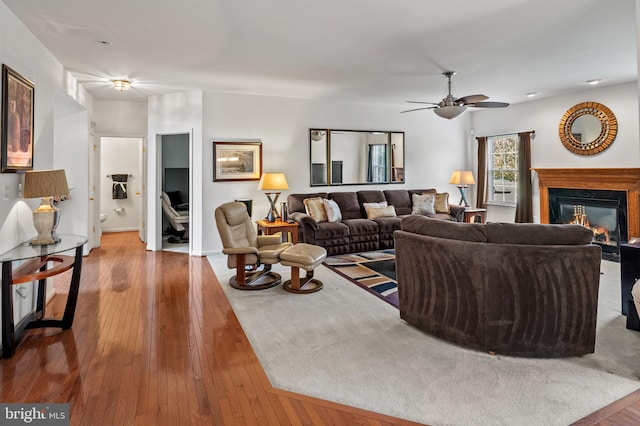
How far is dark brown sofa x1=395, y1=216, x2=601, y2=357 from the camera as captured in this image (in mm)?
2424

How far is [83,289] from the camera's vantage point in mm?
4238

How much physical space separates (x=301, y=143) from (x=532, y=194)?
441cm

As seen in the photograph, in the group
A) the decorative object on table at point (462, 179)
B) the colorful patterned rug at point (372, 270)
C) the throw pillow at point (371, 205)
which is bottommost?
the colorful patterned rug at point (372, 270)

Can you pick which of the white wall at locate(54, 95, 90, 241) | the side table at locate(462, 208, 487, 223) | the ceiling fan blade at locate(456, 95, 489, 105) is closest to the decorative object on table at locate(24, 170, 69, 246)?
the white wall at locate(54, 95, 90, 241)

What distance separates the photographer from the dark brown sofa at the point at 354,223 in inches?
228

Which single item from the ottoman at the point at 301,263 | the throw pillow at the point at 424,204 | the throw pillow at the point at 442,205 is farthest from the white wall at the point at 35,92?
the throw pillow at the point at 442,205

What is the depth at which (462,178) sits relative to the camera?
24.5 ft

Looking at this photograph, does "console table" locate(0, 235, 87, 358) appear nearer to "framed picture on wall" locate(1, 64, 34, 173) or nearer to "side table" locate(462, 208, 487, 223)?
"framed picture on wall" locate(1, 64, 34, 173)

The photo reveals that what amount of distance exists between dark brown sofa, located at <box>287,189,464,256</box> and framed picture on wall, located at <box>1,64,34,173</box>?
3.46 meters

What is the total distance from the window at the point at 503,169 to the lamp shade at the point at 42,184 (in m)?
7.31

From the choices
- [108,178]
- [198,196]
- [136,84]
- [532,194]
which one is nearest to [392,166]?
[532,194]

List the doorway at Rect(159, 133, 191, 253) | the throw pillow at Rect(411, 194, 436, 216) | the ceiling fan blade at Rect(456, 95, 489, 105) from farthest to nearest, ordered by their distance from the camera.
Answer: the doorway at Rect(159, 133, 191, 253) → the throw pillow at Rect(411, 194, 436, 216) → the ceiling fan blade at Rect(456, 95, 489, 105)

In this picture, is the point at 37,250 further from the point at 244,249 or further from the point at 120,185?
the point at 120,185

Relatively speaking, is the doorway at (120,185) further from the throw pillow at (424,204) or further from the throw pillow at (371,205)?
the throw pillow at (424,204)
